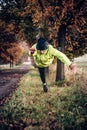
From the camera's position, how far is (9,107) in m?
11.6

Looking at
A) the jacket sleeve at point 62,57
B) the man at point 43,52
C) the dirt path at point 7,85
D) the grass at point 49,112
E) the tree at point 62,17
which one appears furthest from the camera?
the tree at point 62,17

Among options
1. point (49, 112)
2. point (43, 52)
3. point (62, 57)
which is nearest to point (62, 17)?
point (43, 52)

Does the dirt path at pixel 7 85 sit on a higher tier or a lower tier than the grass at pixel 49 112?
lower

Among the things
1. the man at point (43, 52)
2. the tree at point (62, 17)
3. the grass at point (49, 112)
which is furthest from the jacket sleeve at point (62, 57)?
the tree at point (62, 17)

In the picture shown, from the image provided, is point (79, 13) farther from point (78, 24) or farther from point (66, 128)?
point (66, 128)

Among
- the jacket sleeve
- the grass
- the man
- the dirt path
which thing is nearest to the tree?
the dirt path

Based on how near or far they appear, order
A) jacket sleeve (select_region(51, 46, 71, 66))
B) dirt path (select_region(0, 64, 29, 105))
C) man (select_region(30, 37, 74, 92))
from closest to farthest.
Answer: jacket sleeve (select_region(51, 46, 71, 66)) → man (select_region(30, 37, 74, 92)) → dirt path (select_region(0, 64, 29, 105))

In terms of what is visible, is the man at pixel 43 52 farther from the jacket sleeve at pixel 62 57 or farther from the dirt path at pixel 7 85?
the dirt path at pixel 7 85

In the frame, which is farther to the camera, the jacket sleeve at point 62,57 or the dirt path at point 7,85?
the dirt path at point 7,85

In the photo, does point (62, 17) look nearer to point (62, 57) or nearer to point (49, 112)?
point (62, 57)

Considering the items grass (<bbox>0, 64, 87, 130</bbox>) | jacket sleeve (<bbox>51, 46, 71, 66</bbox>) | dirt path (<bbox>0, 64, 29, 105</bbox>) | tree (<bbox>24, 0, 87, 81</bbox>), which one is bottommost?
dirt path (<bbox>0, 64, 29, 105</bbox>)

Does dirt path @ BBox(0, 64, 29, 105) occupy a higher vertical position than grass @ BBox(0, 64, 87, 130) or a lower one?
lower

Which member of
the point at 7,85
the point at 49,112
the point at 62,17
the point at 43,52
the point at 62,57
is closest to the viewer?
the point at 62,57

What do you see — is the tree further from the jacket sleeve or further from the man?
the jacket sleeve
